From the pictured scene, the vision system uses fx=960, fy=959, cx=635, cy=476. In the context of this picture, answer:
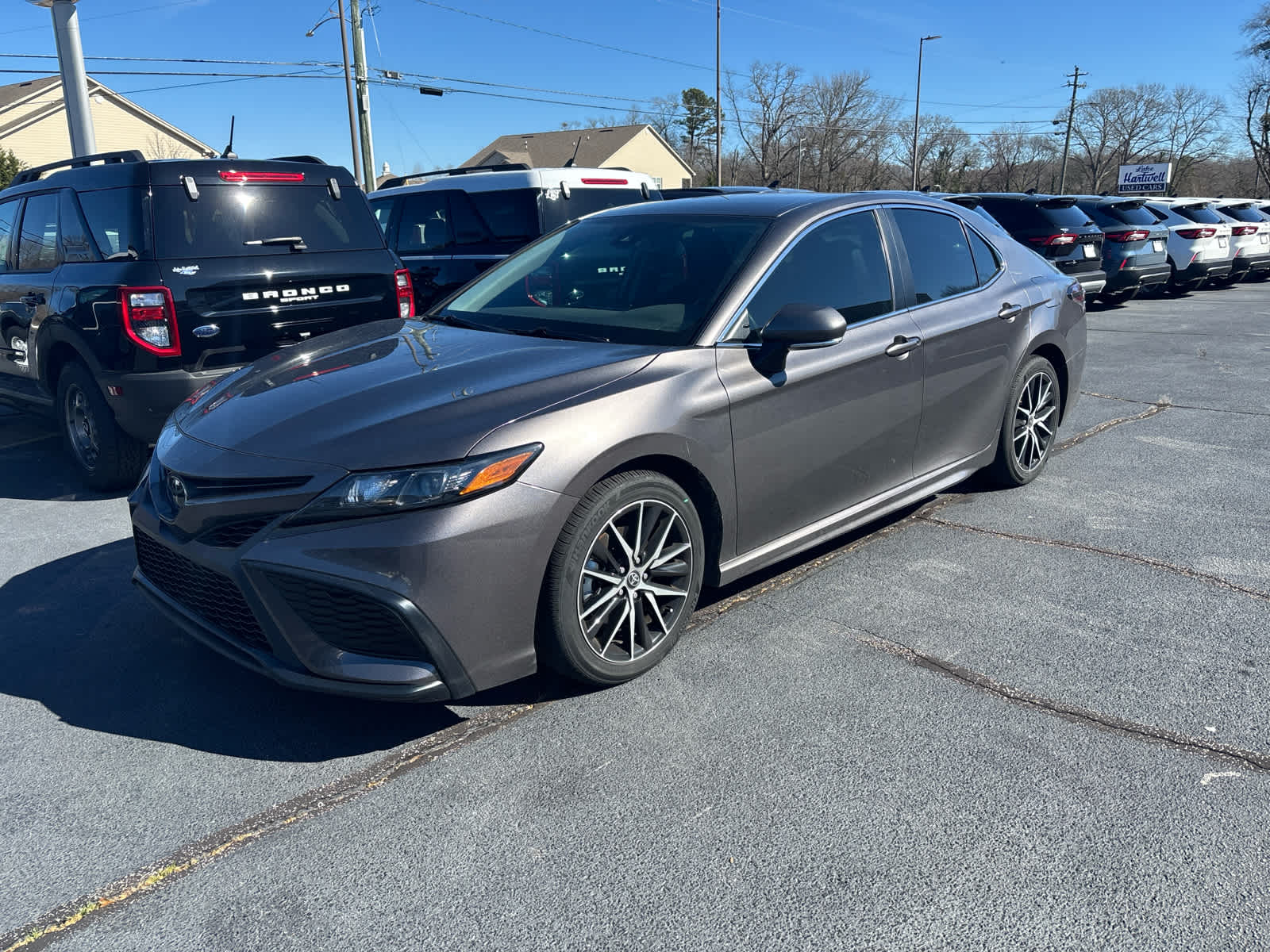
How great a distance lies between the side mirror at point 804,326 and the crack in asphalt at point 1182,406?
218 inches

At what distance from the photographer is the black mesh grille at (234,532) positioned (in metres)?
2.88

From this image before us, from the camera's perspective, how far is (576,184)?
9.25m

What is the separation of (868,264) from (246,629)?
2929mm

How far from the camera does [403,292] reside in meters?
6.45

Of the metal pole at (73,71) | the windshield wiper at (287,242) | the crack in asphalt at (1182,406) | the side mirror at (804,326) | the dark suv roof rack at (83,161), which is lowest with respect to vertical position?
the crack in asphalt at (1182,406)

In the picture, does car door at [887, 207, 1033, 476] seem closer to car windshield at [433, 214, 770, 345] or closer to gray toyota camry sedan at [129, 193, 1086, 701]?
gray toyota camry sedan at [129, 193, 1086, 701]

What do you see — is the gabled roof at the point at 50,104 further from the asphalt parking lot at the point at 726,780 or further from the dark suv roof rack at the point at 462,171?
the asphalt parking lot at the point at 726,780

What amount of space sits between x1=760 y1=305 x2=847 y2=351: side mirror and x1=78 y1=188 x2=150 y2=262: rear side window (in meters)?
3.83

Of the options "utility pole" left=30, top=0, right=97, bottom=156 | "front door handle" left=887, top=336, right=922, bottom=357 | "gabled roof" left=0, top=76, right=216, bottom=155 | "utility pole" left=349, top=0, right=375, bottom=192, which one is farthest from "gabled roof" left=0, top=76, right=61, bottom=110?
"front door handle" left=887, top=336, right=922, bottom=357

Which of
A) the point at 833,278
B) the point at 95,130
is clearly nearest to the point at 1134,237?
the point at 833,278

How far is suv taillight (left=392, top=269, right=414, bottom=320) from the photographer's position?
6387 millimetres

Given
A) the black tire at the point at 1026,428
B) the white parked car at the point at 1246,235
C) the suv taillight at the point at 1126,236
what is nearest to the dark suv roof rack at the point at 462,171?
the black tire at the point at 1026,428

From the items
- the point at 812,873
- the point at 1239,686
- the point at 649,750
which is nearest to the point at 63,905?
the point at 649,750

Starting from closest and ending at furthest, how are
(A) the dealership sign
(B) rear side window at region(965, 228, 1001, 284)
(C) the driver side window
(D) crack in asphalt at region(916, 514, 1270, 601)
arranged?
(C) the driver side window → (D) crack in asphalt at region(916, 514, 1270, 601) → (B) rear side window at region(965, 228, 1001, 284) → (A) the dealership sign
